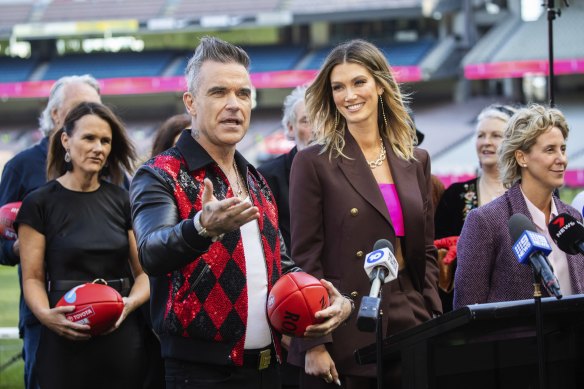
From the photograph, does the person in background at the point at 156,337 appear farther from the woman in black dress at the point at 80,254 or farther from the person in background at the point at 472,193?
the person in background at the point at 472,193

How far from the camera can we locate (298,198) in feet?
11.5

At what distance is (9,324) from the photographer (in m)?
10.2

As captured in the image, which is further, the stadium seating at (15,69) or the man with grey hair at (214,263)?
the stadium seating at (15,69)

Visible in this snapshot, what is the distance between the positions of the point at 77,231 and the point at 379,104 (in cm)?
138

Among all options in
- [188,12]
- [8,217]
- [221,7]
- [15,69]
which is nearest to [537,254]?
[8,217]

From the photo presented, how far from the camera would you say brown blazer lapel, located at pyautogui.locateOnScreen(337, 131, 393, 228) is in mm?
3455

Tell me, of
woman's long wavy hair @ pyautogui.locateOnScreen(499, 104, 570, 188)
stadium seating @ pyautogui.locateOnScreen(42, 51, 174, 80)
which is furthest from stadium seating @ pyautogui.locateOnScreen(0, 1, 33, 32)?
woman's long wavy hair @ pyautogui.locateOnScreen(499, 104, 570, 188)

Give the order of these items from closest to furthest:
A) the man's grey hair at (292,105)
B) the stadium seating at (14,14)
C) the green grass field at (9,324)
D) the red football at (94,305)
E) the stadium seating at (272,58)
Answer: the red football at (94,305), the man's grey hair at (292,105), the green grass field at (9,324), the stadium seating at (272,58), the stadium seating at (14,14)

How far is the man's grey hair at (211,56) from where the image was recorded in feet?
9.28

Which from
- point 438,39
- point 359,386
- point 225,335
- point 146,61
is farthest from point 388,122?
point 146,61

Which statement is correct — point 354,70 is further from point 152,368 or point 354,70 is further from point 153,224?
point 152,368

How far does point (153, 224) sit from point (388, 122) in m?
1.44

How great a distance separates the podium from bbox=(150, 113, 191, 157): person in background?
2284mm

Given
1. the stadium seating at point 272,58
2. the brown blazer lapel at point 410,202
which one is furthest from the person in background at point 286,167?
the stadium seating at point 272,58
